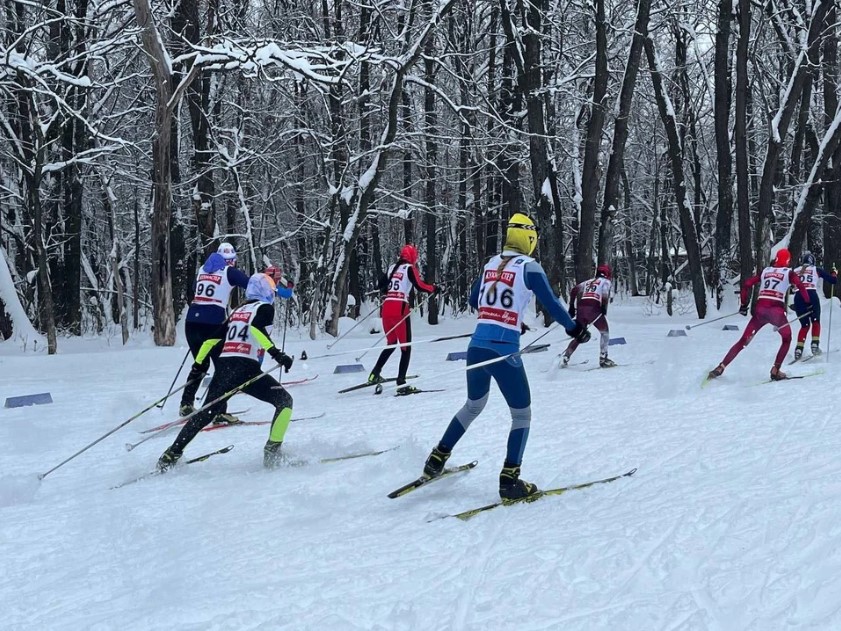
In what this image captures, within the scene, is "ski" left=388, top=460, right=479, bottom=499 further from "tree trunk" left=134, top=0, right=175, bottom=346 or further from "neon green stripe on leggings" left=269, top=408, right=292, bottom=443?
"tree trunk" left=134, top=0, right=175, bottom=346

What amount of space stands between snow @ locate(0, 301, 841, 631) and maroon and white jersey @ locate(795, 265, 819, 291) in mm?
3484

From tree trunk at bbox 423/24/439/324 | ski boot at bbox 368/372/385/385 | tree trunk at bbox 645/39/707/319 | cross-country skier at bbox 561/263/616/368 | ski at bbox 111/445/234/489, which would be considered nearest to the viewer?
ski at bbox 111/445/234/489

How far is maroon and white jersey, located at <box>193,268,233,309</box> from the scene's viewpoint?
9289mm

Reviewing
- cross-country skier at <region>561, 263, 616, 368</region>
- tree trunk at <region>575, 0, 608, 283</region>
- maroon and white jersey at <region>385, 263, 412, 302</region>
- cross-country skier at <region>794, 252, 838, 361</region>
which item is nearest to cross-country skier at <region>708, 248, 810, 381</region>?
cross-country skier at <region>794, 252, 838, 361</region>

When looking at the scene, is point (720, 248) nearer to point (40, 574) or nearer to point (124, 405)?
point (124, 405)

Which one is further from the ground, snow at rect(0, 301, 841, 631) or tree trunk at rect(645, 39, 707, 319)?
tree trunk at rect(645, 39, 707, 319)

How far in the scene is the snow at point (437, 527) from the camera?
3842 millimetres

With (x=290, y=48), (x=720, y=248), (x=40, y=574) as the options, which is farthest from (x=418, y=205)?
(x=40, y=574)

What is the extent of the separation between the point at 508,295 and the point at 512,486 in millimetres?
1329

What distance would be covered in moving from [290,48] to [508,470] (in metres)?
11.8

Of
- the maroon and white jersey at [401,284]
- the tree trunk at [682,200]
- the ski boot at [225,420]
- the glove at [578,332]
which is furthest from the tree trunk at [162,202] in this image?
the tree trunk at [682,200]

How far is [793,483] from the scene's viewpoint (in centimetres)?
549

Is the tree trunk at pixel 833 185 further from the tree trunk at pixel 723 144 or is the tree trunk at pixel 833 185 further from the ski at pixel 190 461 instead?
the ski at pixel 190 461

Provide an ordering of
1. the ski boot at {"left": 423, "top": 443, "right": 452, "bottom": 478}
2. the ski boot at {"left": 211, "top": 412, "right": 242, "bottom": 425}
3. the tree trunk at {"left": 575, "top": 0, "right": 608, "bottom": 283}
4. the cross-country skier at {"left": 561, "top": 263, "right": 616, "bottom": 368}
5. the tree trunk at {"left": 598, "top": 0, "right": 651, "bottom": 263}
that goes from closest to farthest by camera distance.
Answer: the ski boot at {"left": 423, "top": 443, "right": 452, "bottom": 478}, the ski boot at {"left": 211, "top": 412, "right": 242, "bottom": 425}, the cross-country skier at {"left": 561, "top": 263, "right": 616, "bottom": 368}, the tree trunk at {"left": 575, "top": 0, "right": 608, "bottom": 283}, the tree trunk at {"left": 598, "top": 0, "right": 651, "bottom": 263}
